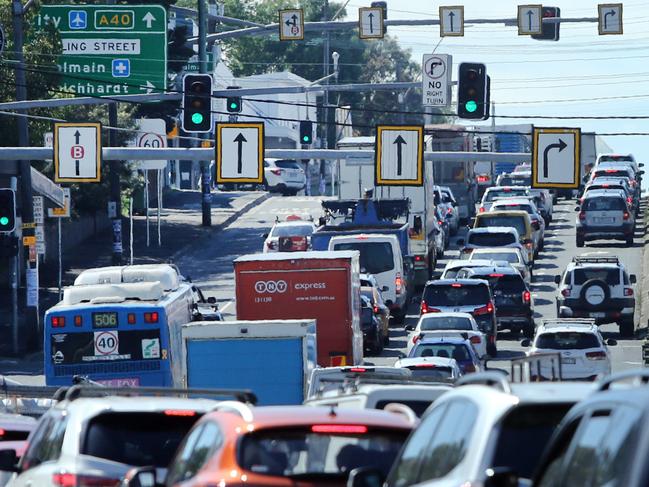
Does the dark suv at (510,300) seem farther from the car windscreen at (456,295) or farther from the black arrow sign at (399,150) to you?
the black arrow sign at (399,150)

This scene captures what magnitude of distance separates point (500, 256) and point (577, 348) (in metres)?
15.6

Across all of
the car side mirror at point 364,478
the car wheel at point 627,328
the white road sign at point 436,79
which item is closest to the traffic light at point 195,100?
the white road sign at point 436,79

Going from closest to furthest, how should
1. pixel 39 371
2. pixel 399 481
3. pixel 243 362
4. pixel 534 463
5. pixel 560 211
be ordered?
pixel 534 463, pixel 399 481, pixel 243 362, pixel 39 371, pixel 560 211

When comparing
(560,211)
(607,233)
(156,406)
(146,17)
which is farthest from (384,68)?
(156,406)

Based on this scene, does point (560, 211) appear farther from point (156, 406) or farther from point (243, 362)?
point (156, 406)

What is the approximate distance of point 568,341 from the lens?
30266mm

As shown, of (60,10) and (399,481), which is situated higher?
(60,10)

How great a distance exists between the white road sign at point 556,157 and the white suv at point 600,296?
524cm

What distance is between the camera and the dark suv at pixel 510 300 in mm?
39594

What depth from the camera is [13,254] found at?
39.0 meters

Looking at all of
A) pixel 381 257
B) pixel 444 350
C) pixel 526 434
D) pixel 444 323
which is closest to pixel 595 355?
pixel 444 350

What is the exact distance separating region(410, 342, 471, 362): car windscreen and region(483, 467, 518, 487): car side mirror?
22141 mm

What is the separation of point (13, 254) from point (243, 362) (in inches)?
612

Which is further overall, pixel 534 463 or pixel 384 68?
pixel 384 68
